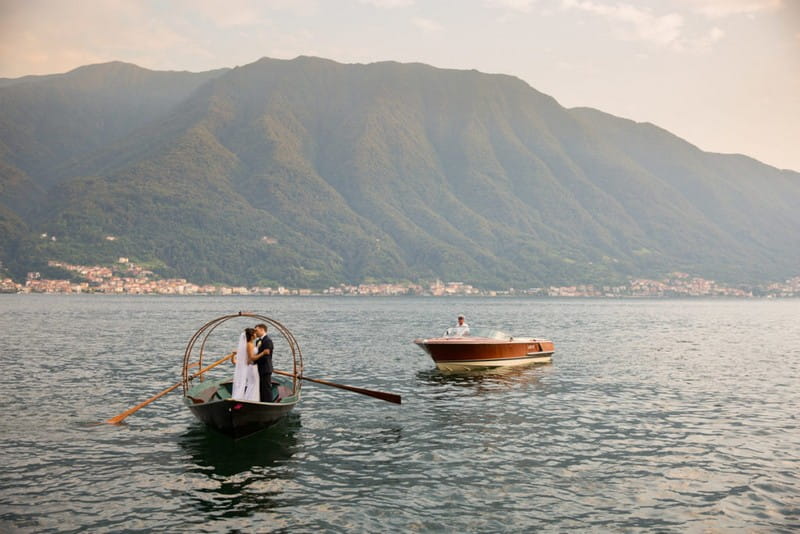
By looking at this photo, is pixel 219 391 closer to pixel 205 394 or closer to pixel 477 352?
pixel 205 394

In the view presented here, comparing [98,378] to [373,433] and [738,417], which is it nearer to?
[373,433]

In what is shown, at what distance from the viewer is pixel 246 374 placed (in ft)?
66.9

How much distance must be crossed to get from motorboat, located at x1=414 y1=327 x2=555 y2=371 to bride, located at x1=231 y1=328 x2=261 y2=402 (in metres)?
17.3

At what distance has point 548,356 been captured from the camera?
4416 cm

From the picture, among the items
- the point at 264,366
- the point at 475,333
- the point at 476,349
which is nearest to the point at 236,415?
the point at 264,366

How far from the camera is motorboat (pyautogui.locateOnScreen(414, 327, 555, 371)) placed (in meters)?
36.8

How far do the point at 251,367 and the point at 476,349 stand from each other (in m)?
20.1

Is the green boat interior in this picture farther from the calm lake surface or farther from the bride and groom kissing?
the bride and groom kissing

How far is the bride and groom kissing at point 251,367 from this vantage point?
20312 millimetres

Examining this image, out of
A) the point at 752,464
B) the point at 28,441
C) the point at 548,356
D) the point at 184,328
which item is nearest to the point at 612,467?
the point at 752,464

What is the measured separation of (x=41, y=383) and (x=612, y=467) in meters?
28.1

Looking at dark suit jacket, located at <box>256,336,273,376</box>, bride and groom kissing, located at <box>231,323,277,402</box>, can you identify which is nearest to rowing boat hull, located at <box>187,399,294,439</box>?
bride and groom kissing, located at <box>231,323,277,402</box>

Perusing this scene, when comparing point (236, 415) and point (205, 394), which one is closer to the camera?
point (236, 415)

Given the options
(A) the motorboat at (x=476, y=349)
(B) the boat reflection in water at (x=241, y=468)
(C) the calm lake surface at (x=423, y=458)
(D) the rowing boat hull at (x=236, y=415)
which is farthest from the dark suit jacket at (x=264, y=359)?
(A) the motorboat at (x=476, y=349)
